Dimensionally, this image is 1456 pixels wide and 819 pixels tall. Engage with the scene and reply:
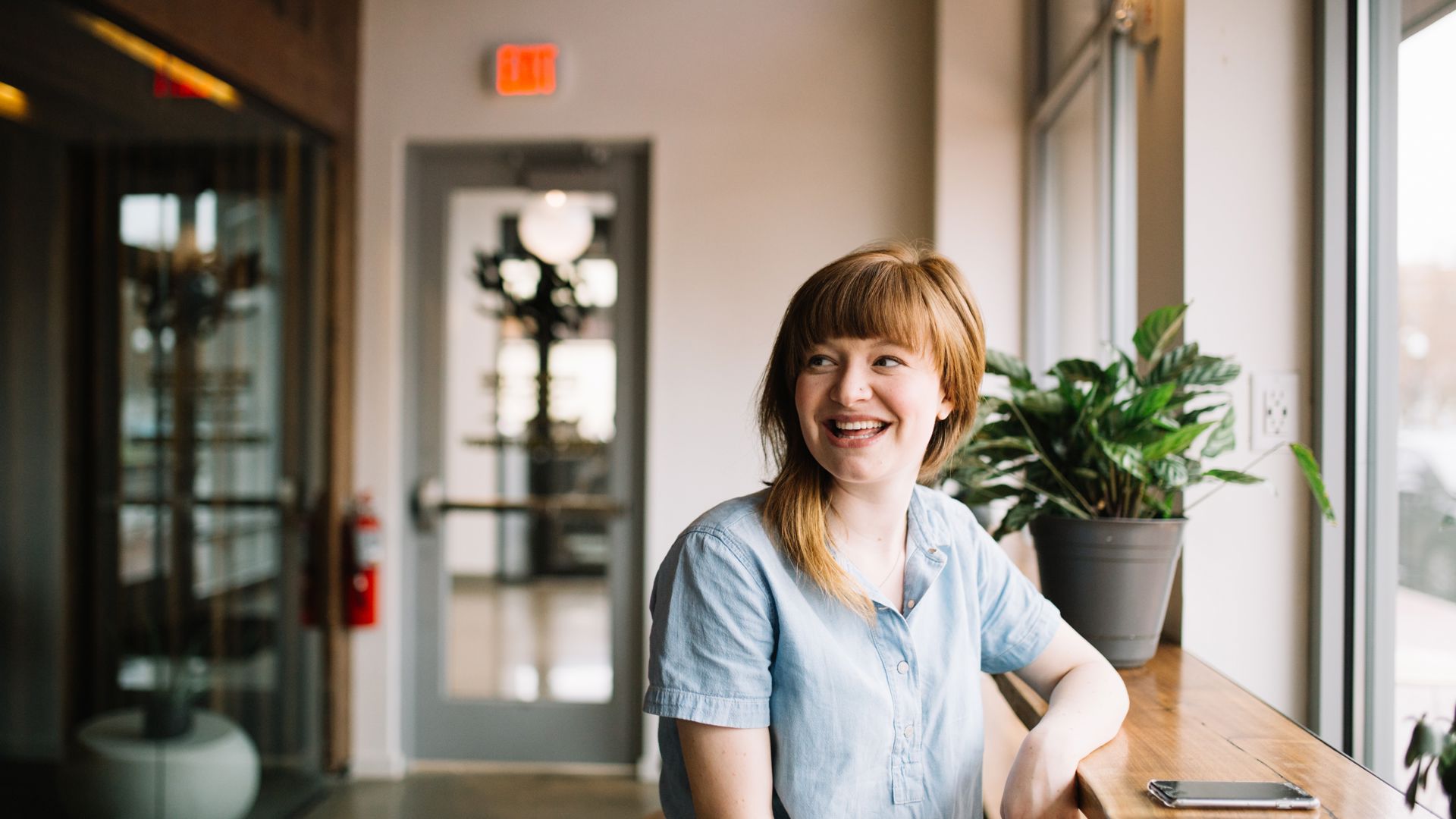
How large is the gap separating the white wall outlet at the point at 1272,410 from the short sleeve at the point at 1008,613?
0.61 meters

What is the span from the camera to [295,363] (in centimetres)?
311

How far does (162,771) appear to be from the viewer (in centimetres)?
249

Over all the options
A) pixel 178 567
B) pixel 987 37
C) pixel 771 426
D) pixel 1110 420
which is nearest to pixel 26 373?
pixel 178 567

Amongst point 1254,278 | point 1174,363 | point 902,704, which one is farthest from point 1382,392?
point 902,704

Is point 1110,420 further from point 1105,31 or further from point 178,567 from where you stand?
point 178,567

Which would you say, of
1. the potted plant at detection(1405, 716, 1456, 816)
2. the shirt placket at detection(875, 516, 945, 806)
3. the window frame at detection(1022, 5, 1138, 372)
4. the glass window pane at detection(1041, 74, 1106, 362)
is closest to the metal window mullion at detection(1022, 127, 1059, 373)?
the glass window pane at detection(1041, 74, 1106, 362)

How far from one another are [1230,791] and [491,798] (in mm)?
2802

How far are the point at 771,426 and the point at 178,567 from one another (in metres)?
1.96

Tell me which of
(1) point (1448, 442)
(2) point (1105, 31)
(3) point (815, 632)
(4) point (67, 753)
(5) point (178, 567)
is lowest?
(4) point (67, 753)

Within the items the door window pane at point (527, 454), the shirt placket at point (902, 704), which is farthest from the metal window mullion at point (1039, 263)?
the shirt placket at point (902, 704)

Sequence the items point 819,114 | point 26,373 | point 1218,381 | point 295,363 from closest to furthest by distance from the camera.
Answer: point 1218,381 < point 26,373 < point 295,363 < point 819,114

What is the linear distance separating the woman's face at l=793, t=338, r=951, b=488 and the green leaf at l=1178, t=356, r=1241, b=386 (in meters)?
0.48

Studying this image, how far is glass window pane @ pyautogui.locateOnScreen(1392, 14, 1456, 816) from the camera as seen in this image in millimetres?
1349

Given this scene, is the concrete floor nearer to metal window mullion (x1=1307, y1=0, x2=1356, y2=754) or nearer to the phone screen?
metal window mullion (x1=1307, y1=0, x2=1356, y2=754)
